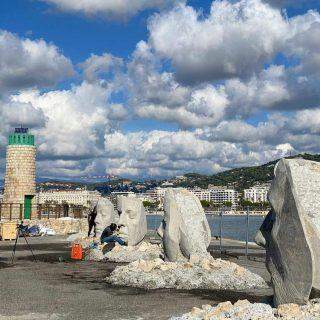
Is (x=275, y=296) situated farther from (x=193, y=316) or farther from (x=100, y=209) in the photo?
(x=100, y=209)

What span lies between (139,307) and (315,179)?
4.68 meters

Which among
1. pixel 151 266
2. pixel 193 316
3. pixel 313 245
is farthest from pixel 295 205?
pixel 151 266

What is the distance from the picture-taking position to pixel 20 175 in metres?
53.6

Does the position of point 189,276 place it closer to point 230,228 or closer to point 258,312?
point 258,312

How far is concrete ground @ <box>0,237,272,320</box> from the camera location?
11.2 m

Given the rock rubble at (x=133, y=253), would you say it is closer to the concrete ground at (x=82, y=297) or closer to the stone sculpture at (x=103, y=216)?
the concrete ground at (x=82, y=297)

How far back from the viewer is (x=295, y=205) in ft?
29.7

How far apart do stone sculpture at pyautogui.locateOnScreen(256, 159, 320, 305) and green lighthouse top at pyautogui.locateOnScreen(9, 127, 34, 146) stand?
4734cm

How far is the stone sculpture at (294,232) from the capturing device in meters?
8.83

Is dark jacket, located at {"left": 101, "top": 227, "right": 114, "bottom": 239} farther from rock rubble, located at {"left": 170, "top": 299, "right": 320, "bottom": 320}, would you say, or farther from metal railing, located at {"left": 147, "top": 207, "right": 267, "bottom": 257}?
rock rubble, located at {"left": 170, "top": 299, "right": 320, "bottom": 320}

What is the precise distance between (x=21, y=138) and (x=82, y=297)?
43.3m

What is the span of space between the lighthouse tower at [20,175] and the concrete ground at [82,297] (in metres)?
34.3

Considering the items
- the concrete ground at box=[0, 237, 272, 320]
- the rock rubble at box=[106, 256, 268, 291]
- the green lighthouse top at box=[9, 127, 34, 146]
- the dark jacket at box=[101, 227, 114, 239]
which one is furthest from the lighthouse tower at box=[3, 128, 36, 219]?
the rock rubble at box=[106, 256, 268, 291]

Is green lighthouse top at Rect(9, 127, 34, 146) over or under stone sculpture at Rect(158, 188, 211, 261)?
over
